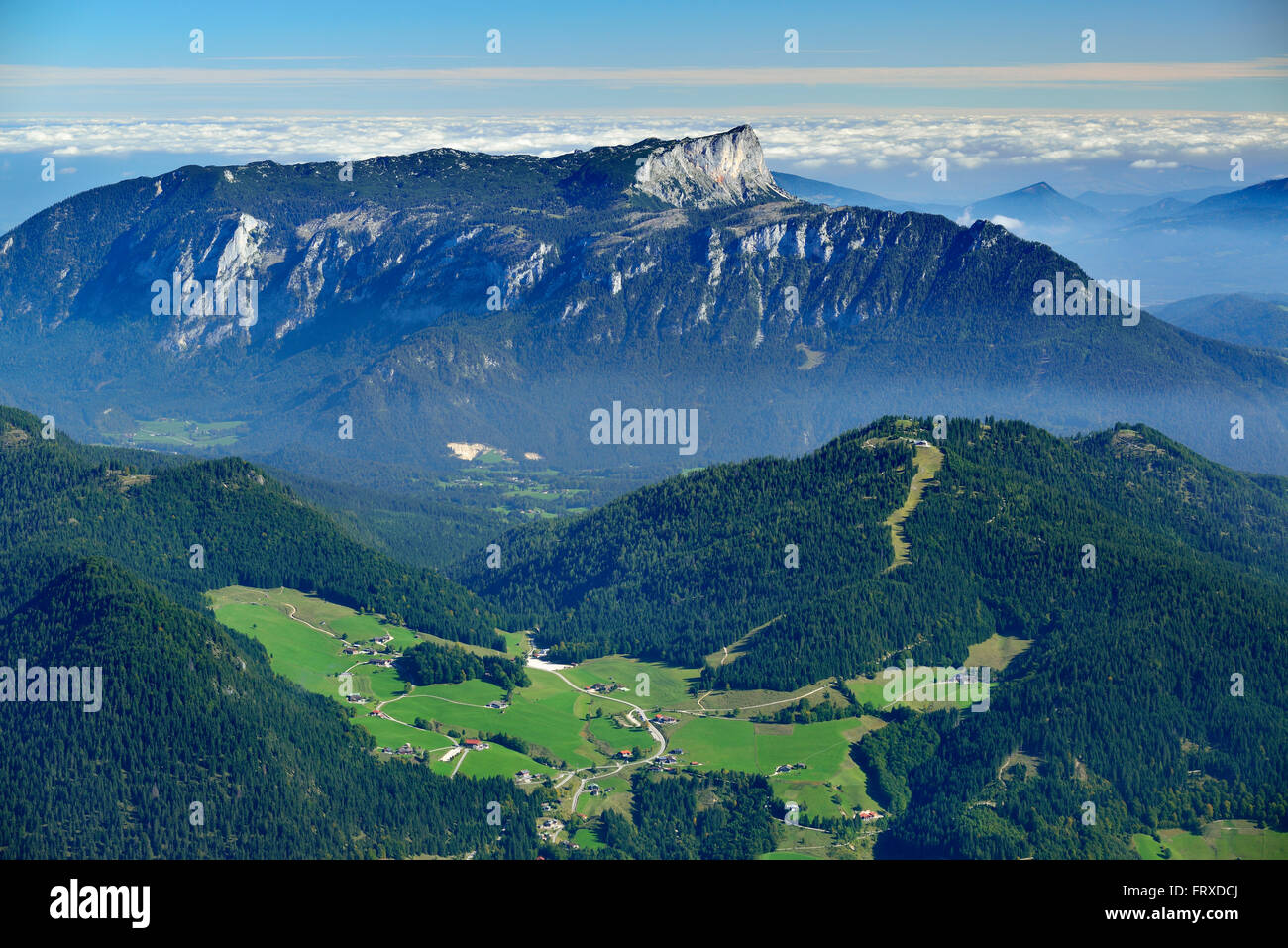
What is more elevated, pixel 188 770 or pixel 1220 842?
pixel 188 770

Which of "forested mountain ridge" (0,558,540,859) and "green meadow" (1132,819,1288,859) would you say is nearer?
"forested mountain ridge" (0,558,540,859)

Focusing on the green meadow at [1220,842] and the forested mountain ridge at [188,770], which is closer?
the forested mountain ridge at [188,770]

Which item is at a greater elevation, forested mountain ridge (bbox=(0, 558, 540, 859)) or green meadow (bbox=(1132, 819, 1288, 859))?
forested mountain ridge (bbox=(0, 558, 540, 859))

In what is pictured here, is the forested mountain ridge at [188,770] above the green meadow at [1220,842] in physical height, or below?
above

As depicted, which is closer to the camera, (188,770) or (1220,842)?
(188,770)

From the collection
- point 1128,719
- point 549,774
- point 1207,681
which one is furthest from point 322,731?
point 1207,681
